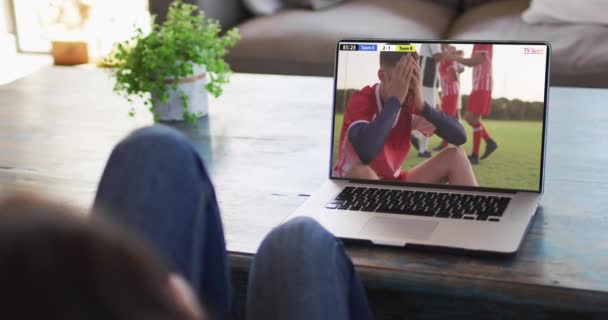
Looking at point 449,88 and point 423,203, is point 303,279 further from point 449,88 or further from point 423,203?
point 449,88

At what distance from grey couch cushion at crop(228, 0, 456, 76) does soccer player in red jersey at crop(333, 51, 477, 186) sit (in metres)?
1.46

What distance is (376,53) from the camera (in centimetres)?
114

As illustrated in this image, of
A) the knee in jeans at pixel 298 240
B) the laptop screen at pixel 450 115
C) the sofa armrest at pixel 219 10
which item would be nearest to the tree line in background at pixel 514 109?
the laptop screen at pixel 450 115

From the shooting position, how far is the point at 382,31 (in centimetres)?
263

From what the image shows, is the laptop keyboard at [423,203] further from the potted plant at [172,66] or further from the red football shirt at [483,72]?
the potted plant at [172,66]

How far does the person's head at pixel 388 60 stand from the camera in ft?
3.68

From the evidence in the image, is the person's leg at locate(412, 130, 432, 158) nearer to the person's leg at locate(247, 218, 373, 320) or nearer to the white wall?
the person's leg at locate(247, 218, 373, 320)

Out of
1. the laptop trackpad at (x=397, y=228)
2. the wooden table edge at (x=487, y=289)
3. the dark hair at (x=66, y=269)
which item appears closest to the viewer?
the dark hair at (x=66, y=269)

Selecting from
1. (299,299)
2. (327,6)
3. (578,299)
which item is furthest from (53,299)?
(327,6)

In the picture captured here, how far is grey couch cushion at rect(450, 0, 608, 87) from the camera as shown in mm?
2350

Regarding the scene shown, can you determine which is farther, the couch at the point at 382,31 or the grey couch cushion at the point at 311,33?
the grey couch cushion at the point at 311,33

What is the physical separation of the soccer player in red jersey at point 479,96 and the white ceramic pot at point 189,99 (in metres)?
0.58

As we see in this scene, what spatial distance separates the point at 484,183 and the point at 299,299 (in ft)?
1.37

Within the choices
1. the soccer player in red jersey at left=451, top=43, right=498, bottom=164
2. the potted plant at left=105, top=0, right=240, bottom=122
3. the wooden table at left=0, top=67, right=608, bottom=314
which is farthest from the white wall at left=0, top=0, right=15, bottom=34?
the soccer player in red jersey at left=451, top=43, right=498, bottom=164
